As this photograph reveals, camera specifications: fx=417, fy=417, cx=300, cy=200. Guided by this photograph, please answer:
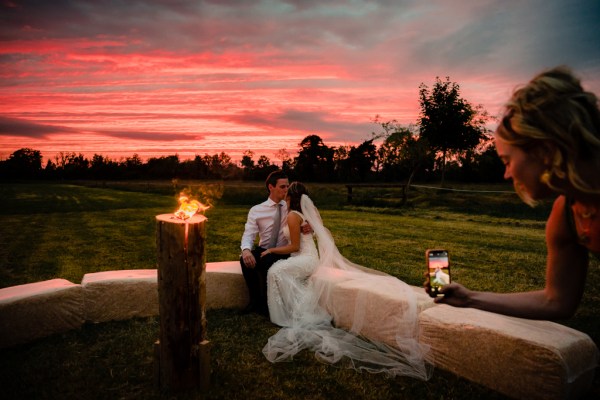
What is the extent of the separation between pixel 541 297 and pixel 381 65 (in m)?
11.6

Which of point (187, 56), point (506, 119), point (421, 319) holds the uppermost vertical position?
point (187, 56)

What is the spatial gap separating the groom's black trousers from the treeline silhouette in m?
23.1

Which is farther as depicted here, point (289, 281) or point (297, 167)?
point (297, 167)

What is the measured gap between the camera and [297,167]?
5806 cm

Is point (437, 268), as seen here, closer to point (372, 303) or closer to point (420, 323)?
point (420, 323)

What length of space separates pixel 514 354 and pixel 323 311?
7.95 feet

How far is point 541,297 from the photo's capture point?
2021 millimetres

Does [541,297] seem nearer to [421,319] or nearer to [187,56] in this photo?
[421,319]

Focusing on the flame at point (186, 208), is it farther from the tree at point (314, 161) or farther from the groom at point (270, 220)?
the tree at point (314, 161)

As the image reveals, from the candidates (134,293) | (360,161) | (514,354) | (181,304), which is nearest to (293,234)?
(134,293)

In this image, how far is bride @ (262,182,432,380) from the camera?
4.29 meters

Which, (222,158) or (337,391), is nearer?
(337,391)

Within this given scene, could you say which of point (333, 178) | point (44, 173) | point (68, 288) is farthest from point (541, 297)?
point (44, 173)

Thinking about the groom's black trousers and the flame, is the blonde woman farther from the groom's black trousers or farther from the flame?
the groom's black trousers
